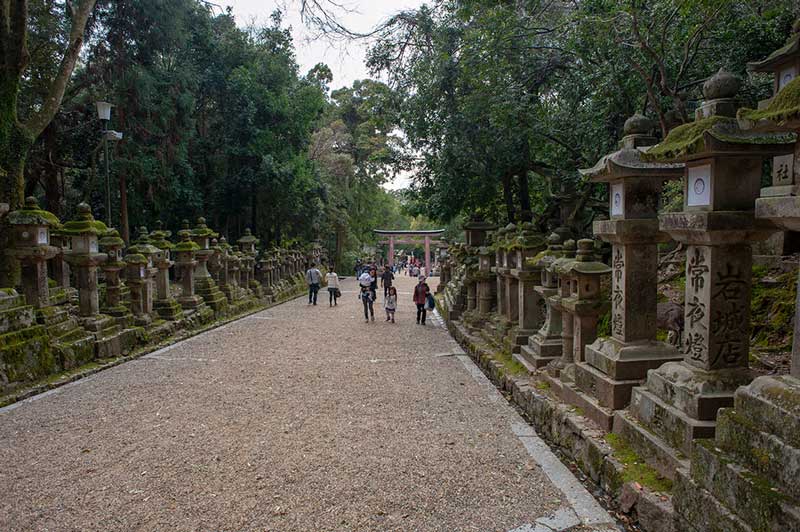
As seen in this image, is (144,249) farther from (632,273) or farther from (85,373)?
(632,273)

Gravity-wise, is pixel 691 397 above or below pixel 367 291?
above

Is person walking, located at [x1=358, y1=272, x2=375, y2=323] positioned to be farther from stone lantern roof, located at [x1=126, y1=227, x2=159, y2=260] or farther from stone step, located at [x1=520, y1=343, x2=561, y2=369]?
stone step, located at [x1=520, y1=343, x2=561, y2=369]

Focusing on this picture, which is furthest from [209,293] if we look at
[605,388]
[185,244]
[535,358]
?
[605,388]

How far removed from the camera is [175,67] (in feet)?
61.3

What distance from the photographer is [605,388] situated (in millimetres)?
4680

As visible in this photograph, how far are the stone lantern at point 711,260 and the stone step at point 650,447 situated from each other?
10 mm

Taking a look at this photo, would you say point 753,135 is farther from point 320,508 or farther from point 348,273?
point 348,273

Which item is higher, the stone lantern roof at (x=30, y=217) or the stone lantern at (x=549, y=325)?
the stone lantern roof at (x=30, y=217)

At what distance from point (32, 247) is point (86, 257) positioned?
1016 mm

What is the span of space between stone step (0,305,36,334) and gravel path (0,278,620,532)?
980mm

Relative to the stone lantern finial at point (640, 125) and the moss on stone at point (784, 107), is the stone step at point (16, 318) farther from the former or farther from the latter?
the moss on stone at point (784, 107)

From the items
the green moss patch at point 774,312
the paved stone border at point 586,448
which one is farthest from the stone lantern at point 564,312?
the green moss patch at point 774,312

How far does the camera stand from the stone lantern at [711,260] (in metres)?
3.48

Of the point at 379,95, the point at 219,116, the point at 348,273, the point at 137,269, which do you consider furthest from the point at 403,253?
the point at 137,269
